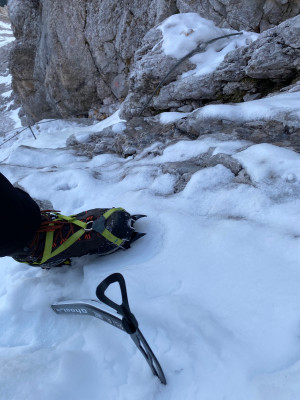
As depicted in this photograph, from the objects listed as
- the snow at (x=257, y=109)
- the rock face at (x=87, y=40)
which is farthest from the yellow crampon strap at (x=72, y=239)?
the rock face at (x=87, y=40)

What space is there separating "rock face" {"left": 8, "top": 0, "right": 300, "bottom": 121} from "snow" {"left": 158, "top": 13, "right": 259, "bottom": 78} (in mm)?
2080

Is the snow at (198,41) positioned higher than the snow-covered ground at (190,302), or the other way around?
the snow at (198,41)

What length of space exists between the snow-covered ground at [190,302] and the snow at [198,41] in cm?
319

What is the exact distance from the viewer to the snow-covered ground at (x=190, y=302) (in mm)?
1419

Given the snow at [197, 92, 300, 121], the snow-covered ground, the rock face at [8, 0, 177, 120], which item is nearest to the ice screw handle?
the snow-covered ground

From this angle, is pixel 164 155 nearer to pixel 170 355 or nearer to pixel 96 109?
pixel 170 355

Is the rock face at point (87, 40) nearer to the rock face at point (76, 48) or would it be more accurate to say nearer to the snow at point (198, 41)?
the rock face at point (76, 48)

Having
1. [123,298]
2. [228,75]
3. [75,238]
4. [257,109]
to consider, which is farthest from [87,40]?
[123,298]

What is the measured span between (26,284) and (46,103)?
1580 cm

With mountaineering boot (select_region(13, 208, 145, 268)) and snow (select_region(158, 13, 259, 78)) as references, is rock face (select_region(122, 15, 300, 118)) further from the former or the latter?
mountaineering boot (select_region(13, 208, 145, 268))

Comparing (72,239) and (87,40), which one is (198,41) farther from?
(87,40)

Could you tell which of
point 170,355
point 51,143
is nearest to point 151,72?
point 51,143

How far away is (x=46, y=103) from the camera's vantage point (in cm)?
1600

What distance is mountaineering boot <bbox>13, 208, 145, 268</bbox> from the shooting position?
231cm
